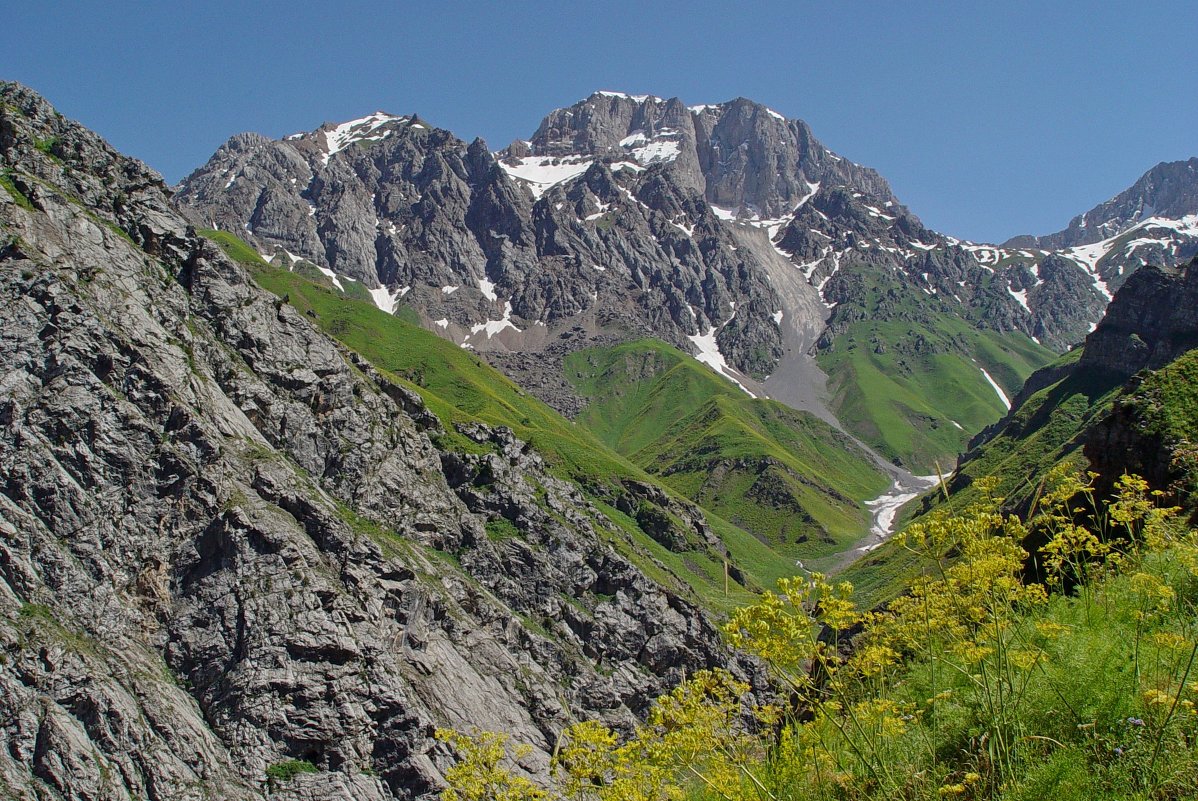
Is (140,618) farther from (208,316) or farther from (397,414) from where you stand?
(397,414)

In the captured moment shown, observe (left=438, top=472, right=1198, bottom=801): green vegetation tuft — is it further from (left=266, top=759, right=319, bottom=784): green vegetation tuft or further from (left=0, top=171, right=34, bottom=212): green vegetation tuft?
(left=0, top=171, right=34, bottom=212): green vegetation tuft

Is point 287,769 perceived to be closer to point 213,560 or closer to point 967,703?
point 213,560

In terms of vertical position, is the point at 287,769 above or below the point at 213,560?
below

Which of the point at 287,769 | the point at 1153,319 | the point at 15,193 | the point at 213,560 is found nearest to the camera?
the point at 287,769

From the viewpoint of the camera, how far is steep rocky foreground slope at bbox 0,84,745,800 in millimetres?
52062

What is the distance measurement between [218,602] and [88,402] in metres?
20.9

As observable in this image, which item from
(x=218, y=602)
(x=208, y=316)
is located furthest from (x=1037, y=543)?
(x=208, y=316)

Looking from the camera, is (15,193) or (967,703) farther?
(15,193)

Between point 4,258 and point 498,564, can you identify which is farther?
point 498,564

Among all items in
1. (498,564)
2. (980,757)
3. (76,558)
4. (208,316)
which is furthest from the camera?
(498,564)

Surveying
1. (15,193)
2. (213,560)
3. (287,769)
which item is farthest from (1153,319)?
(15,193)

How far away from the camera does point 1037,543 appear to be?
2283 centimetres

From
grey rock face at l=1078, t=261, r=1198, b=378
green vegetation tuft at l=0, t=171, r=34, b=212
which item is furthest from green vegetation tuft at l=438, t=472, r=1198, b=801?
grey rock face at l=1078, t=261, r=1198, b=378

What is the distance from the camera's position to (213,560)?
6262 cm
